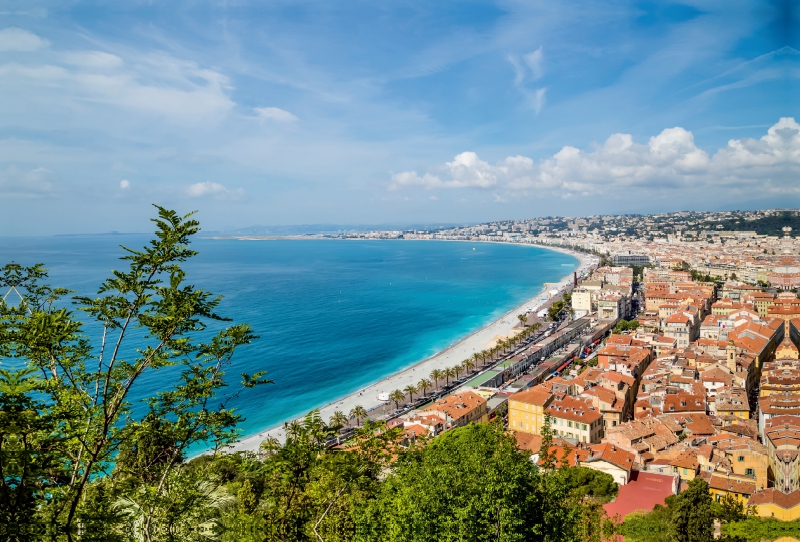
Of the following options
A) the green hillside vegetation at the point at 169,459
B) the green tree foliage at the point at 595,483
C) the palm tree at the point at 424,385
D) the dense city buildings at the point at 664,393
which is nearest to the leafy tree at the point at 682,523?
the dense city buildings at the point at 664,393

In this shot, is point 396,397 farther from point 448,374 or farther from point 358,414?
point 448,374

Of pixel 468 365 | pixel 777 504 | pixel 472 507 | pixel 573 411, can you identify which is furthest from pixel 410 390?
pixel 472 507

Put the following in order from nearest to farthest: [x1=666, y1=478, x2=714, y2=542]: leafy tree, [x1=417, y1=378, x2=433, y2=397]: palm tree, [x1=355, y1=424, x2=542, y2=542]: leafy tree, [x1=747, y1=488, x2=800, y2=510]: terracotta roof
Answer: [x1=355, y1=424, x2=542, y2=542]: leafy tree → [x1=666, y1=478, x2=714, y2=542]: leafy tree → [x1=747, y1=488, x2=800, y2=510]: terracotta roof → [x1=417, y1=378, x2=433, y2=397]: palm tree

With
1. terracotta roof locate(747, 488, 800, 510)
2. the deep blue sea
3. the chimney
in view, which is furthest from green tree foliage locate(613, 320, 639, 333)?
terracotta roof locate(747, 488, 800, 510)

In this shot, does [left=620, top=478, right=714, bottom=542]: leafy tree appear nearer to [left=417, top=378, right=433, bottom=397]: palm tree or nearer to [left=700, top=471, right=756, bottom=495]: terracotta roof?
[left=700, top=471, right=756, bottom=495]: terracotta roof

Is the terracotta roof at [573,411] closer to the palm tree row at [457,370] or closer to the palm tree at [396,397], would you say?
the palm tree at [396,397]

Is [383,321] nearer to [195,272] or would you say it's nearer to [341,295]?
[341,295]
